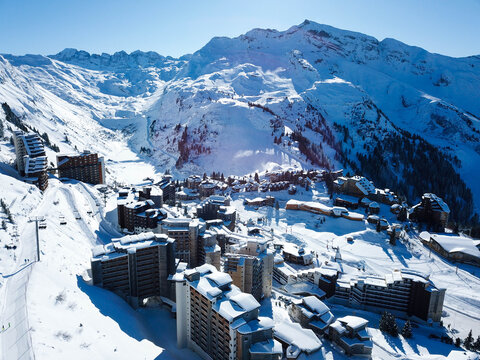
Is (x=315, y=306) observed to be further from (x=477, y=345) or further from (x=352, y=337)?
(x=477, y=345)

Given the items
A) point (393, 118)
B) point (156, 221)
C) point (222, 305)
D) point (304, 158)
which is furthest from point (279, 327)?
point (393, 118)

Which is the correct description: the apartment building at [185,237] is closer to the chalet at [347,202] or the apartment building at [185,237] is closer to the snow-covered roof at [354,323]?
the snow-covered roof at [354,323]

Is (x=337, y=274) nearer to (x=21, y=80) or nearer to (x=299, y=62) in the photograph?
(x=299, y=62)

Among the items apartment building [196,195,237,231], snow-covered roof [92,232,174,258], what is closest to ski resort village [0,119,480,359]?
snow-covered roof [92,232,174,258]

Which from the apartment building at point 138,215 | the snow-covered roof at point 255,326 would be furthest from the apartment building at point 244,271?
the apartment building at point 138,215

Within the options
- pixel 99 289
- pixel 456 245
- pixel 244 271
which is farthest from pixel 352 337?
pixel 456 245

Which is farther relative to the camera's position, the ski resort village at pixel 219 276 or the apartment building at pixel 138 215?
the apartment building at pixel 138 215
